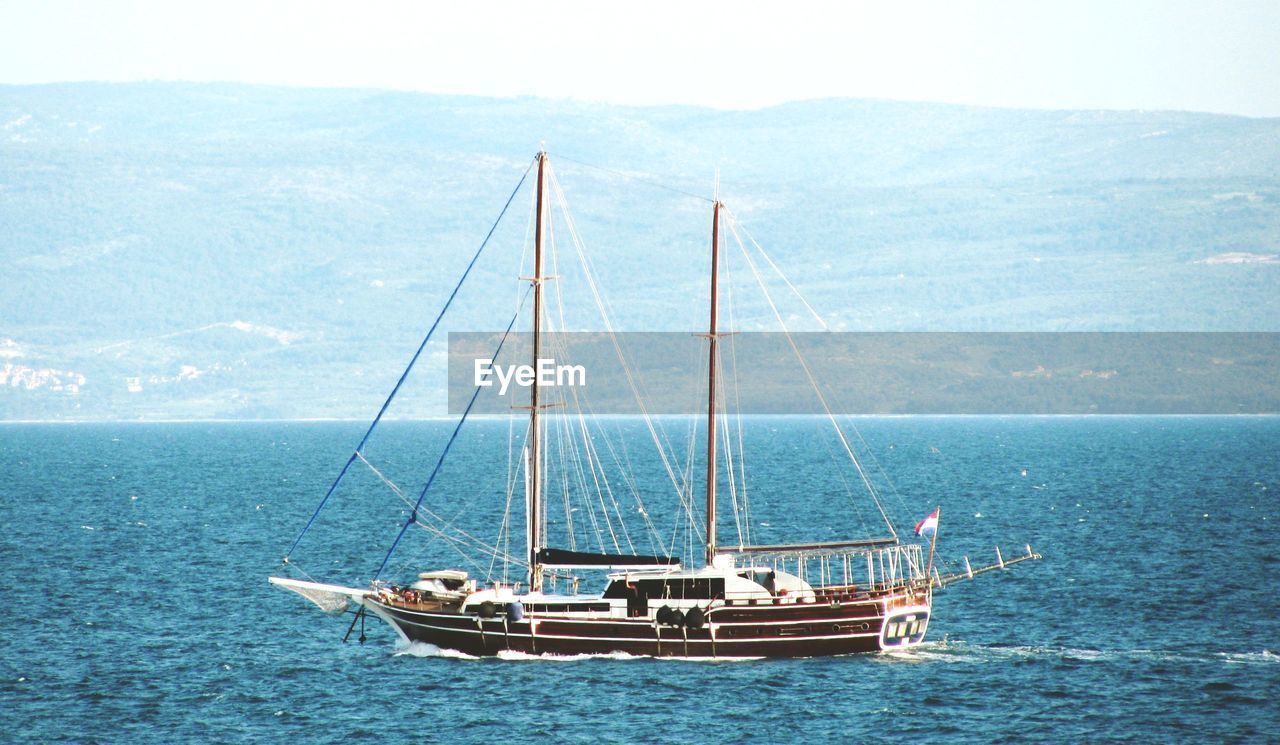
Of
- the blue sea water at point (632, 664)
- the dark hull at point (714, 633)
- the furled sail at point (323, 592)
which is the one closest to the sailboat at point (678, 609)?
the dark hull at point (714, 633)

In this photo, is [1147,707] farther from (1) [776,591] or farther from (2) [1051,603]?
(2) [1051,603]

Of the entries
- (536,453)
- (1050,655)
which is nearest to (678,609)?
(536,453)

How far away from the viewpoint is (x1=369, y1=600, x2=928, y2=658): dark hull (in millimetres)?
66125

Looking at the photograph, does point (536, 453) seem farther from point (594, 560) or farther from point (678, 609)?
point (678, 609)

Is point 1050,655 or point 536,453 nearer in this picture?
point 1050,655

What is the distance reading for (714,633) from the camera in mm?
66250

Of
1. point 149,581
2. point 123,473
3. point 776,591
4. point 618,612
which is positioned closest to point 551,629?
point 618,612

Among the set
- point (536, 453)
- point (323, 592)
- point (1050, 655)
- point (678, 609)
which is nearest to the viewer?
point (678, 609)

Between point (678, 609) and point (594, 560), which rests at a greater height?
point (594, 560)

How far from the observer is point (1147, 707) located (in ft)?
195

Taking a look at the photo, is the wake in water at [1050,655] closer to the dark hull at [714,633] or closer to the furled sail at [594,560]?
the dark hull at [714,633]

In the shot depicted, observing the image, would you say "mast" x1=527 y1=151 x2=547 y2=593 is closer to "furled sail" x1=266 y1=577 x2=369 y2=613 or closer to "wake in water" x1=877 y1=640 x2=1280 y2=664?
"furled sail" x1=266 y1=577 x2=369 y2=613

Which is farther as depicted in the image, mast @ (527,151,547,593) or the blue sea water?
mast @ (527,151,547,593)

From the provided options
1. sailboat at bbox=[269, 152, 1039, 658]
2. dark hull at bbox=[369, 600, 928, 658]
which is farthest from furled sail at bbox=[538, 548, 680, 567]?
dark hull at bbox=[369, 600, 928, 658]
